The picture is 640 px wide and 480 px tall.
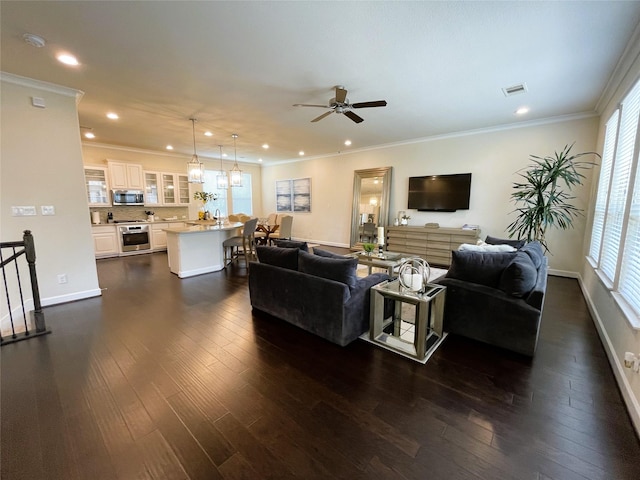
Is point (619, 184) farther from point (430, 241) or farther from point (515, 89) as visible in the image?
point (430, 241)

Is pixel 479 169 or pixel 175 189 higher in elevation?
pixel 479 169

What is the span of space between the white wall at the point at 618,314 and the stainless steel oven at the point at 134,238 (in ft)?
28.9

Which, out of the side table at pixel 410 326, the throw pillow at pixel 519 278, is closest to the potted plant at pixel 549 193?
the throw pillow at pixel 519 278

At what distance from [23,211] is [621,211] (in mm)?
6970

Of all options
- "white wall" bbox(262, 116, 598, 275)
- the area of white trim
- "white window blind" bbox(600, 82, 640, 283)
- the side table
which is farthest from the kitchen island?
"white window blind" bbox(600, 82, 640, 283)

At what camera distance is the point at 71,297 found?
12.4 ft

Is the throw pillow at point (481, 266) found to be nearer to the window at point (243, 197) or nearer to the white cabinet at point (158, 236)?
the white cabinet at point (158, 236)

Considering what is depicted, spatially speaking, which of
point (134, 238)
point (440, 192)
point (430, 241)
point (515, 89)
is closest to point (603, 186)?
point (515, 89)

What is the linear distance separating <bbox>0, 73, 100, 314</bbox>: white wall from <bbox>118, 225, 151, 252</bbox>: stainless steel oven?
10.8 feet

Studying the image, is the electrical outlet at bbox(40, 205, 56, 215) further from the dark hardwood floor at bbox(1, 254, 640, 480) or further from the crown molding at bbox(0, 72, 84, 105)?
the dark hardwood floor at bbox(1, 254, 640, 480)

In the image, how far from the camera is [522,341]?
2398mm

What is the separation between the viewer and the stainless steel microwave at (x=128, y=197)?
267 inches

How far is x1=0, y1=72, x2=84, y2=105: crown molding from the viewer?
3.10m

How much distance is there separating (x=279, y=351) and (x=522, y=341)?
2269 mm
